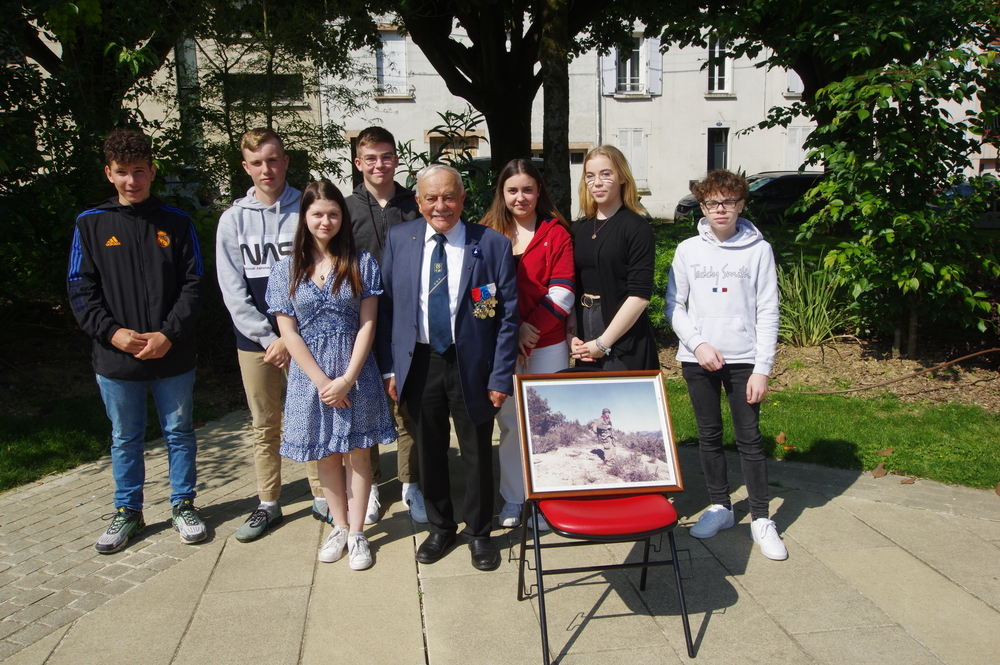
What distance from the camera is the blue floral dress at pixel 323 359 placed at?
136 inches

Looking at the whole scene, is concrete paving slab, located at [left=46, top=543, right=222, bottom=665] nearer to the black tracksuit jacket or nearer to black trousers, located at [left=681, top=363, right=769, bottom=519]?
the black tracksuit jacket

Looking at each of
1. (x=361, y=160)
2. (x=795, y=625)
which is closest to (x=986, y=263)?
(x=795, y=625)

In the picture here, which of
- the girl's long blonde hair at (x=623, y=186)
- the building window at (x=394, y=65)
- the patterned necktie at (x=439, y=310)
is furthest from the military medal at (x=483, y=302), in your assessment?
the building window at (x=394, y=65)

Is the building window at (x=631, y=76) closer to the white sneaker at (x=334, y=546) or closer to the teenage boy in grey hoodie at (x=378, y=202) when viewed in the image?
A: the teenage boy in grey hoodie at (x=378, y=202)

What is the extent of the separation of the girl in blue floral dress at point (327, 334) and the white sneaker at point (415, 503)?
1.69 feet

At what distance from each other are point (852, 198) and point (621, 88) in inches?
813

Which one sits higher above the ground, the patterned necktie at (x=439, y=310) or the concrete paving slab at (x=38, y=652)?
the patterned necktie at (x=439, y=310)

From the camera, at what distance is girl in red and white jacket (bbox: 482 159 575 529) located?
145 inches

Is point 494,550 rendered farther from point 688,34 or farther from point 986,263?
point 688,34

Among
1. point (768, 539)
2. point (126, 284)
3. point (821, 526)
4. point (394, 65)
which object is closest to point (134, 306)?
point (126, 284)

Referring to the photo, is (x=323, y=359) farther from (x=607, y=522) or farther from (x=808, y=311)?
(x=808, y=311)

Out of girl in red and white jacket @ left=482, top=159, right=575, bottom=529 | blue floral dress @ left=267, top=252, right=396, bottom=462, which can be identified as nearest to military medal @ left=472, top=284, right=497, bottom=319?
girl in red and white jacket @ left=482, top=159, right=575, bottom=529

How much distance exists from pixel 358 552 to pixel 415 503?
0.65 meters

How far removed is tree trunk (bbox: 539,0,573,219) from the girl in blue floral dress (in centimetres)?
467
